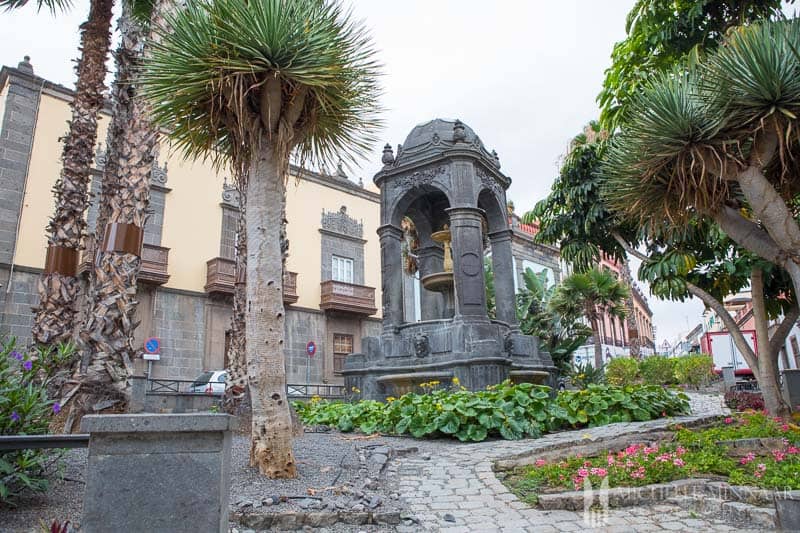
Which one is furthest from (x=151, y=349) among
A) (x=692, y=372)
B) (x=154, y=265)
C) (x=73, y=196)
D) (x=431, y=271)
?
(x=692, y=372)

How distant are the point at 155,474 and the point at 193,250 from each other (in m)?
19.9

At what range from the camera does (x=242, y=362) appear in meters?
8.49

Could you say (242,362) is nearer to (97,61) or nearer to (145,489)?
(97,61)

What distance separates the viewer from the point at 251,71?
4.64 metres

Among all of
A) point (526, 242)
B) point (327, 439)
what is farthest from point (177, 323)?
point (526, 242)

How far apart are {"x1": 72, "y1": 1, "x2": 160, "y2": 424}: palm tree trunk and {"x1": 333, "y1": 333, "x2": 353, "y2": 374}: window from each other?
56.2ft

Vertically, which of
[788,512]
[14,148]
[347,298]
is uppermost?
[14,148]

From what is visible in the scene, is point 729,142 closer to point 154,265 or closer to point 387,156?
point 387,156

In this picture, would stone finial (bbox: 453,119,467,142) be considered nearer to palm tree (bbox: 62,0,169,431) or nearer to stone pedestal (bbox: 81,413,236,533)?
palm tree (bbox: 62,0,169,431)

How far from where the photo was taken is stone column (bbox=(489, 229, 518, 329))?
35.3 ft

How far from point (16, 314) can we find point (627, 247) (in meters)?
17.4

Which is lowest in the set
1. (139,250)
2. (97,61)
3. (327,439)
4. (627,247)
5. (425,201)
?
(327,439)

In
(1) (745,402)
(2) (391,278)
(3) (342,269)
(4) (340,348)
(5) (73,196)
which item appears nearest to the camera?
(5) (73,196)

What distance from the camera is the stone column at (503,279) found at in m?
10.8
